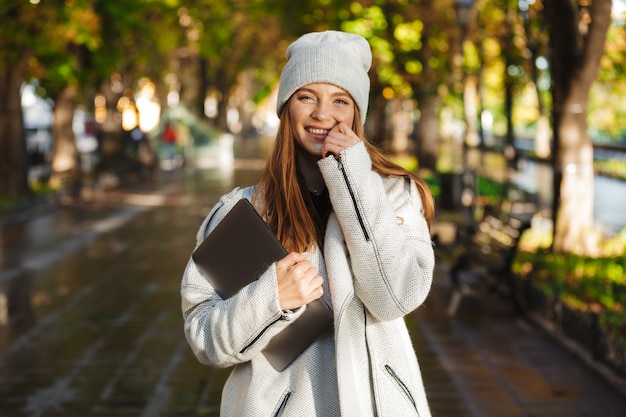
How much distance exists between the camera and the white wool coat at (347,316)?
2.40 m

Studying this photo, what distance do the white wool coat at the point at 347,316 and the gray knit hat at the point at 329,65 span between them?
228 mm

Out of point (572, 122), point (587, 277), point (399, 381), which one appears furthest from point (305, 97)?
point (572, 122)

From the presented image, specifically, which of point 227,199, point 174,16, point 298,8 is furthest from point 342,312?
point 174,16

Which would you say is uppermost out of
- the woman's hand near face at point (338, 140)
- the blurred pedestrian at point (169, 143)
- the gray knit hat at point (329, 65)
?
the gray knit hat at point (329, 65)

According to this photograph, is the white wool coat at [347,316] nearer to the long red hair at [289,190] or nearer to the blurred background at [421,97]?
the long red hair at [289,190]

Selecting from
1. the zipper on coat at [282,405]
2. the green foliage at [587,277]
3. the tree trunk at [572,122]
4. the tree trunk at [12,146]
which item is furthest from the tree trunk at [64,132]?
the zipper on coat at [282,405]

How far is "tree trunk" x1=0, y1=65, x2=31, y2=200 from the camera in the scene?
828 inches

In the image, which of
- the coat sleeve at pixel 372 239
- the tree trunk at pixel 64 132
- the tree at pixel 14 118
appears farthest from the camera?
the tree trunk at pixel 64 132

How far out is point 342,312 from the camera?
2.41 meters

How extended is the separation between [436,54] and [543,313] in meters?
14.5

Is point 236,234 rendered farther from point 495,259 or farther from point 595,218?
point 595,218

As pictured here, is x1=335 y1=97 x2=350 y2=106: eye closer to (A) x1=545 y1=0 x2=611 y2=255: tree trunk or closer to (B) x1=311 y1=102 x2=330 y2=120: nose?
(B) x1=311 y1=102 x2=330 y2=120: nose

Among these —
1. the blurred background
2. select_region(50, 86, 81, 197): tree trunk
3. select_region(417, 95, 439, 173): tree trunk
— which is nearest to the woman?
the blurred background

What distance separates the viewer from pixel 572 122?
35.6 ft
